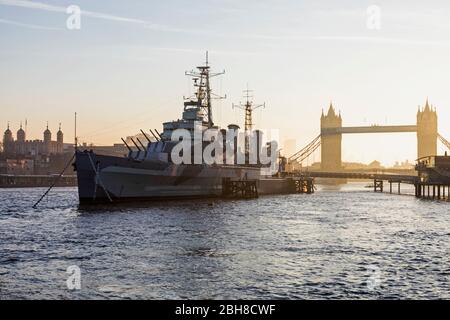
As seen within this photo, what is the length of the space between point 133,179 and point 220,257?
112ft

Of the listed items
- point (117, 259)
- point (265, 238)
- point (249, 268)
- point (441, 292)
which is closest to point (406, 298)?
point (441, 292)

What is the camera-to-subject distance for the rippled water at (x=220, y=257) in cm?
1998

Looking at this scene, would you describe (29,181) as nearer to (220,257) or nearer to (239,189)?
(239,189)

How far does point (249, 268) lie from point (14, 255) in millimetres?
12757

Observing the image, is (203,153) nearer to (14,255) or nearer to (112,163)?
(112,163)

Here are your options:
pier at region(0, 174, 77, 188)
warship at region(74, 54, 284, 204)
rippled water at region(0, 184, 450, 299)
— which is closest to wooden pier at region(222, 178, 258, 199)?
warship at region(74, 54, 284, 204)

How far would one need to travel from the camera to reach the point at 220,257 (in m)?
26.7

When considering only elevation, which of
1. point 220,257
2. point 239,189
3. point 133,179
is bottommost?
point 220,257

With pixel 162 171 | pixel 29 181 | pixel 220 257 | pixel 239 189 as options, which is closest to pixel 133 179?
pixel 162 171

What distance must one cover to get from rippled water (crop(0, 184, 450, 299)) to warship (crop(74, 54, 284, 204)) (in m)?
10.0

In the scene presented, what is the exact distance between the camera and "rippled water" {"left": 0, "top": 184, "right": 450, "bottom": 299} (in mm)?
19984

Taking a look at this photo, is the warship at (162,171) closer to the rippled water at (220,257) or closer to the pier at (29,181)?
the rippled water at (220,257)

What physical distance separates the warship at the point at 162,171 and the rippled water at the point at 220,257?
32.9ft

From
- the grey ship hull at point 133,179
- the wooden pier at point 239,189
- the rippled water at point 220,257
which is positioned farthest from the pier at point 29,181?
the rippled water at point 220,257
